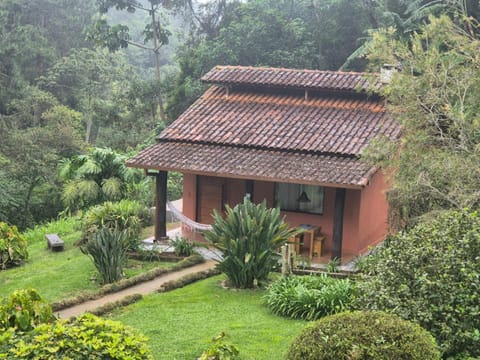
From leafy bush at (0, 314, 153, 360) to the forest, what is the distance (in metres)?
14.5

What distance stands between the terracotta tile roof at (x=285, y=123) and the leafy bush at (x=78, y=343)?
10221 millimetres

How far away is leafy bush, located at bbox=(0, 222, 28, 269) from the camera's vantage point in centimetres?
1667

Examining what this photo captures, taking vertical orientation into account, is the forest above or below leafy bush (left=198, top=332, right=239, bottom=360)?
above

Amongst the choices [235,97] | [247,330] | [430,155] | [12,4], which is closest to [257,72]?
[235,97]

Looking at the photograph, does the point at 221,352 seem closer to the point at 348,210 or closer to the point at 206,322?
the point at 206,322

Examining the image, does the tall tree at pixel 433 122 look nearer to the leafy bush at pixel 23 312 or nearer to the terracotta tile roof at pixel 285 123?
the terracotta tile roof at pixel 285 123

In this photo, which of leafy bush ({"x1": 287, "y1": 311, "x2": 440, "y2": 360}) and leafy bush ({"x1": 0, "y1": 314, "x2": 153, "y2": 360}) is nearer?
leafy bush ({"x1": 0, "y1": 314, "x2": 153, "y2": 360})

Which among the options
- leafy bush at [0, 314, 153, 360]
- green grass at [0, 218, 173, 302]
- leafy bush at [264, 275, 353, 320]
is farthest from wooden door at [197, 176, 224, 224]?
leafy bush at [0, 314, 153, 360]

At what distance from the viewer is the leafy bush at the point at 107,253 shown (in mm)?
13977

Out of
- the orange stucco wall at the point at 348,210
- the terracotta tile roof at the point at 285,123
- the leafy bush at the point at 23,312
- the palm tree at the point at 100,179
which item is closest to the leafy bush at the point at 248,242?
the orange stucco wall at the point at 348,210

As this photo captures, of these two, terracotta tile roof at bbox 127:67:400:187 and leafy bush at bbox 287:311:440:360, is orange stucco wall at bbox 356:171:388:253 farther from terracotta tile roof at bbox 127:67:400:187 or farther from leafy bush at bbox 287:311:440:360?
leafy bush at bbox 287:311:440:360

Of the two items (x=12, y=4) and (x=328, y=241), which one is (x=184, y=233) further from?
(x=12, y=4)

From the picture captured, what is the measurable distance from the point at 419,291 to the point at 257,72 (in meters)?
12.2

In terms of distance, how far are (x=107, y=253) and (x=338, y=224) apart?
16.6 feet
